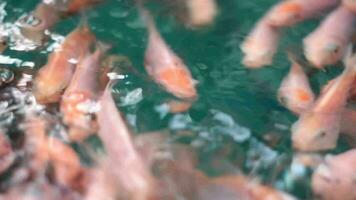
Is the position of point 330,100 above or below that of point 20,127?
above

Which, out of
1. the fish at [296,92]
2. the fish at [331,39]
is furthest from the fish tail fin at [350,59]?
the fish at [296,92]

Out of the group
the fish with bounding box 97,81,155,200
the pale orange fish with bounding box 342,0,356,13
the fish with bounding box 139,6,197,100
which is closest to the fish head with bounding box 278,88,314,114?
the fish with bounding box 139,6,197,100

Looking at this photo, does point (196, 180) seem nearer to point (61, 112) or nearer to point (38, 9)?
point (61, 112)

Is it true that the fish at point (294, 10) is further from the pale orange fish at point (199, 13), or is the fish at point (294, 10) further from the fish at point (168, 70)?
the fish at point (168, 70)

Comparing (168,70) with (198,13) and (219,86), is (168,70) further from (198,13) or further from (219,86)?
(198,13)

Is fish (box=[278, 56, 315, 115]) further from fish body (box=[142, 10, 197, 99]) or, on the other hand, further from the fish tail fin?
fish body (box=[142, 10, 197, 99])

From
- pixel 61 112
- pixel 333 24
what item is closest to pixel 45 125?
pixel 61 112
